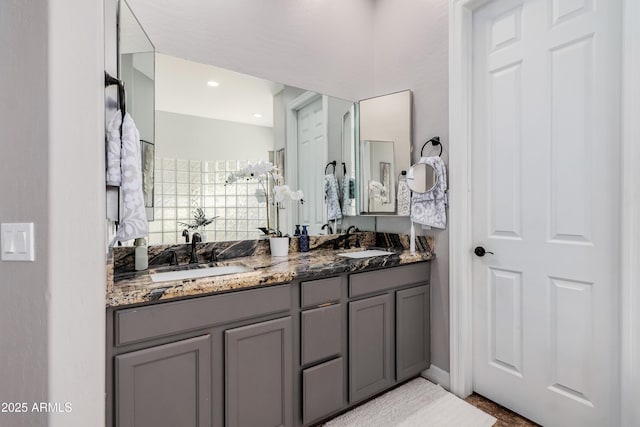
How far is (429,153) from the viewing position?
2.20 metres

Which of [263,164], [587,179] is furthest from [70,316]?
[587,179]

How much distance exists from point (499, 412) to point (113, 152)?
92.3 inches

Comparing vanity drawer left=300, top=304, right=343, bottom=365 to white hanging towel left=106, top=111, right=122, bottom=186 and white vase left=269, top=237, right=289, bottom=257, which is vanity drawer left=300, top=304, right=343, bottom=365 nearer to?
white vase left=269, top=237, right=289, bottom=257

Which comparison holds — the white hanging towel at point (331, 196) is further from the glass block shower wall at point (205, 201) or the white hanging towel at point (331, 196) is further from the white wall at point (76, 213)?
the white wall at point (76, 213)

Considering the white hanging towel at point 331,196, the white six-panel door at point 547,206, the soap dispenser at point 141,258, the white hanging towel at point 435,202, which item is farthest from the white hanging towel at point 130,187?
the white six-panel door at point 547,206

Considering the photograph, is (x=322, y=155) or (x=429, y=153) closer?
(x=429, y=153)

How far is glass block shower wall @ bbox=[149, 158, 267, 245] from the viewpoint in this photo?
5.81 feet

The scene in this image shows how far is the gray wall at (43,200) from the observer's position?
0.94 metres

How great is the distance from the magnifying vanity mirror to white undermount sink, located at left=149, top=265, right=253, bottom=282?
4.03ft

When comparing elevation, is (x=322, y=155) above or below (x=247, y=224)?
above

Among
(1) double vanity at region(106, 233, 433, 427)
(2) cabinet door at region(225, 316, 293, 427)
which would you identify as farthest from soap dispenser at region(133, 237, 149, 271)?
(2) cabinet door at region(225, 316, 293, 427)

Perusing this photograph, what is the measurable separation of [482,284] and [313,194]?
4.12 ft

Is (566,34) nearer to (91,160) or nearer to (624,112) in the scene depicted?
(624,112)

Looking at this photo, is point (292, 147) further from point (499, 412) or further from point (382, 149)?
point (499, 412)
